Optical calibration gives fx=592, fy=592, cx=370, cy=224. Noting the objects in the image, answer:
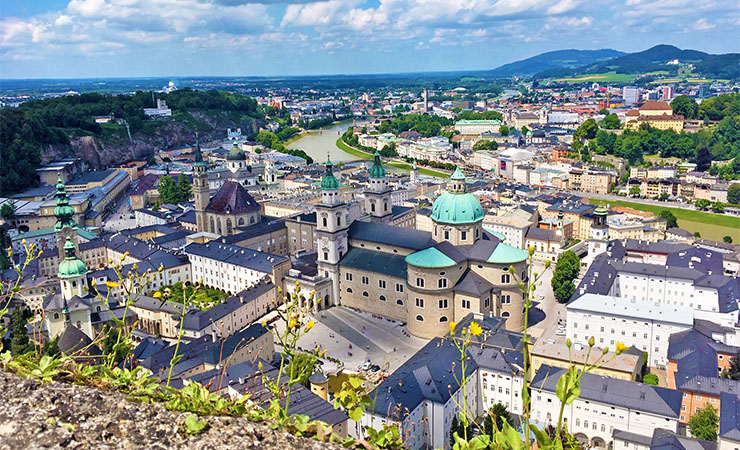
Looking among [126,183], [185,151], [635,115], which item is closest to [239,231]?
[126,183]

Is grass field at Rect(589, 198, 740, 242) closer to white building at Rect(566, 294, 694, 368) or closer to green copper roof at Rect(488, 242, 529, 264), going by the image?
white building at Rect(566, 294, 694, 368)

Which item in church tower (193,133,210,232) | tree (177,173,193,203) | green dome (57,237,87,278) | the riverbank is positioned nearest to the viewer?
green dome (57,237,87,278)

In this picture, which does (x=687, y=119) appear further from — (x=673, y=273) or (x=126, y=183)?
(x=126, y=183)

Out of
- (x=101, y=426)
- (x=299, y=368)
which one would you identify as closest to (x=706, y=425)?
(x=299, y=368)

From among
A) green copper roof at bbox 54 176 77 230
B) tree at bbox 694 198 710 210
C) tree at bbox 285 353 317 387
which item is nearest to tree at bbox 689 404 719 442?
tree at bbox 285 353 317 387

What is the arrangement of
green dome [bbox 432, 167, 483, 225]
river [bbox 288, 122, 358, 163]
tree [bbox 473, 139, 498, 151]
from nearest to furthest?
green dome [bbox 432, 167, 483, 225] → tree [bbox 473, 139, 498, 151] → river [bbox 288, 122, 358, 163]

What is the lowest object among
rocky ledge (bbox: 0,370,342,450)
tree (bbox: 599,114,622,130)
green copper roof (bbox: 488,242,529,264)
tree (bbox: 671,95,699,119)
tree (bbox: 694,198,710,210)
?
tree (bbox: 694,198,710,210)
